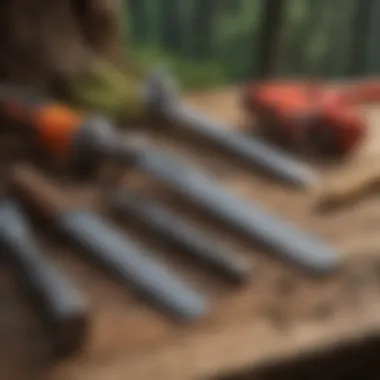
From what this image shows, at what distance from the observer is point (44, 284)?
27.1 inches

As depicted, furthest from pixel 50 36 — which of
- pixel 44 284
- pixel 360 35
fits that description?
pixel 360 35

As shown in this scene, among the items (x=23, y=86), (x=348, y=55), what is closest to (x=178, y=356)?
(x=23, y=86)

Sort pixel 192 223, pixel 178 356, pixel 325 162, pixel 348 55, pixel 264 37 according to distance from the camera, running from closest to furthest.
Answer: pixel 178 356
pixel 192 223
pixel 325 162
pixel 264 37
pixel 348 55

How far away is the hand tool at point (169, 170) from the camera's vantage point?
2.52 feet

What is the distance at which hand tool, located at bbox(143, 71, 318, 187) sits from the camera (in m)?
0.87

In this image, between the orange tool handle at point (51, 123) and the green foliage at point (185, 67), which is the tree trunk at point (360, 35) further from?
the orange tool handle at point (51, 123)

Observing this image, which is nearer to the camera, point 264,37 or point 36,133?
point 36,133

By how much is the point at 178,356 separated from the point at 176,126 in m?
0.33

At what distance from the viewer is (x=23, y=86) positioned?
0.97 metres

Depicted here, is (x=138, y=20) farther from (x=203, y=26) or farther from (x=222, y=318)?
(x=222, y=318)

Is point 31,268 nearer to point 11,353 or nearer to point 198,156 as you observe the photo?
point 11,353

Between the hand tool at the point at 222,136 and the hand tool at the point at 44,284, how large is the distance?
0.20 meters

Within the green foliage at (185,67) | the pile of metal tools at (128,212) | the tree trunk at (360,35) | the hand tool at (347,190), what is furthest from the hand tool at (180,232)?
the tree trunk at (360,35)

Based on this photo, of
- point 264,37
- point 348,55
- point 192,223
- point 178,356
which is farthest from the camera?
point 348,55
